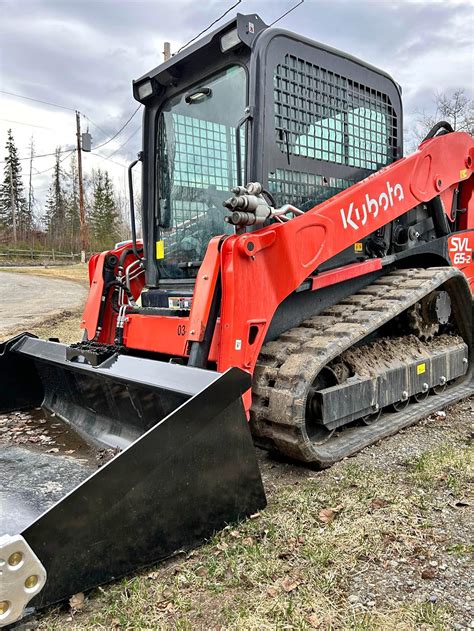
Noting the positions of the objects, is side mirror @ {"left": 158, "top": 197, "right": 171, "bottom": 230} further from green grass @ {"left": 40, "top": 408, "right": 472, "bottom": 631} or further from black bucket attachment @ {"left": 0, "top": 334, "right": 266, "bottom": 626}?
green grass @ {"left": 40, "top": 408, "right": 472, "bottom": 631}

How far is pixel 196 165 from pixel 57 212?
57.3 metres

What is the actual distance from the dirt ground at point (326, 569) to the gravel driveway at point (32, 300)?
28.2ft

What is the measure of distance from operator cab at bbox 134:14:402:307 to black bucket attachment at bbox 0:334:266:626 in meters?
1.17

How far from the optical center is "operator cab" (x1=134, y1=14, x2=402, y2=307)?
3.61 metres

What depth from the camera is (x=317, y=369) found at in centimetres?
326

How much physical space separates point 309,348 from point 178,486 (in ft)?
4.29

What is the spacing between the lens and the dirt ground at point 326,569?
6.68 ft

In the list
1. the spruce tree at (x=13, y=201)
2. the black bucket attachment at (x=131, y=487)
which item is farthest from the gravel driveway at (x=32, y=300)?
the spruce tree at (x=13, y=201)

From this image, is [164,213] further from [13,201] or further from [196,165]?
[13,201]

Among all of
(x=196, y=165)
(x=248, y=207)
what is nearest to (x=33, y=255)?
(x=196, y=165)

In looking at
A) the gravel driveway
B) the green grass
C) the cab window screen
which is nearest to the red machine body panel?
the cab window screen

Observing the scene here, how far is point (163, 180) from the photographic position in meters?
4.55

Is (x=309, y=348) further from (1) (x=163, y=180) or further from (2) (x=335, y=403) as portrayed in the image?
(1) (x=163, y=180)

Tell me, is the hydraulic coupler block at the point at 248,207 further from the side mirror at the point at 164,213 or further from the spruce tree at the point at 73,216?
the spruce tree at the point at 73,216
